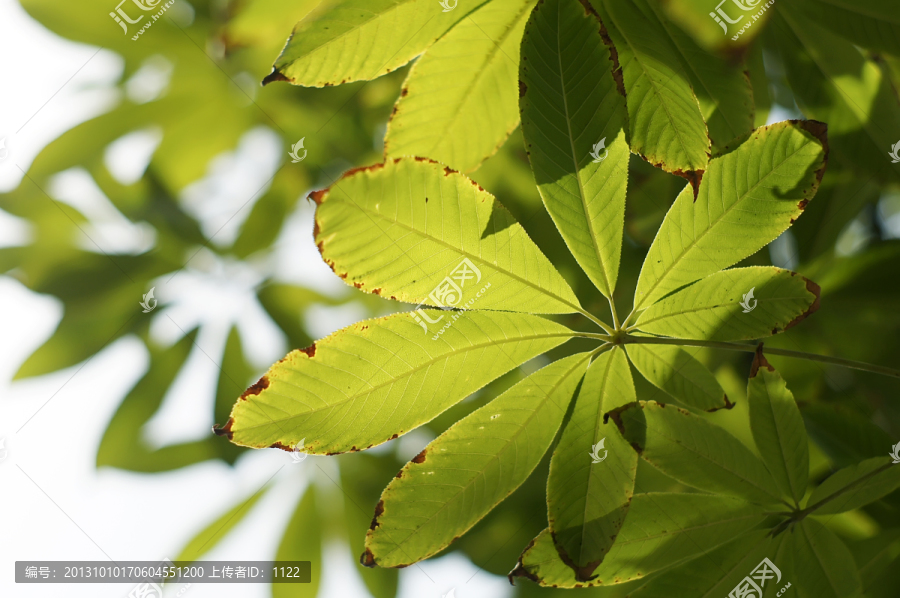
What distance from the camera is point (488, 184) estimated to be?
1.02m

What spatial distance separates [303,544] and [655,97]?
105cm

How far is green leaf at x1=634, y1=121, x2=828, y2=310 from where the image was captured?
51cm

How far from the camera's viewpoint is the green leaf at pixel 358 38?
0.51 metres

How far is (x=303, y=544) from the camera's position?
1068 millimetres

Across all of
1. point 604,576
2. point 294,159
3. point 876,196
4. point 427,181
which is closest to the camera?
point 427,181

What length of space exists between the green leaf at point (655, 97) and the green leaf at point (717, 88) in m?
0.03

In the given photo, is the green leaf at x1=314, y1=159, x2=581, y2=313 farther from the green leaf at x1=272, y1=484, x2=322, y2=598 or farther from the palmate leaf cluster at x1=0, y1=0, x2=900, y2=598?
the green leaf at x1=272, y1=484, x2=322, y2=598

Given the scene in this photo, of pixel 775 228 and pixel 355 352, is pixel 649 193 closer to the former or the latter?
pixel 775 228

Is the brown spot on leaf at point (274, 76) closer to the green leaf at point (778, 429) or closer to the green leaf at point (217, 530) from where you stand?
the green leaf at point (778, 429)

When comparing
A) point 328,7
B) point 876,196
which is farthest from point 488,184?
point 876,196

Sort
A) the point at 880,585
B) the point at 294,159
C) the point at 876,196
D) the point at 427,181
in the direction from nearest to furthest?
1. the point at 427,181
2. the point at 880,585
3. the point at 876,196
4. the point at 294,159

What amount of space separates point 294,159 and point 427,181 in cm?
63

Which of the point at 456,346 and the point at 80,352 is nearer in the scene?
the point at 456,346

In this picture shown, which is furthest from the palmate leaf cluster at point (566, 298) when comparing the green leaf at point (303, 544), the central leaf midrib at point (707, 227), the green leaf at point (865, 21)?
the green leaf at point (303, 544)
